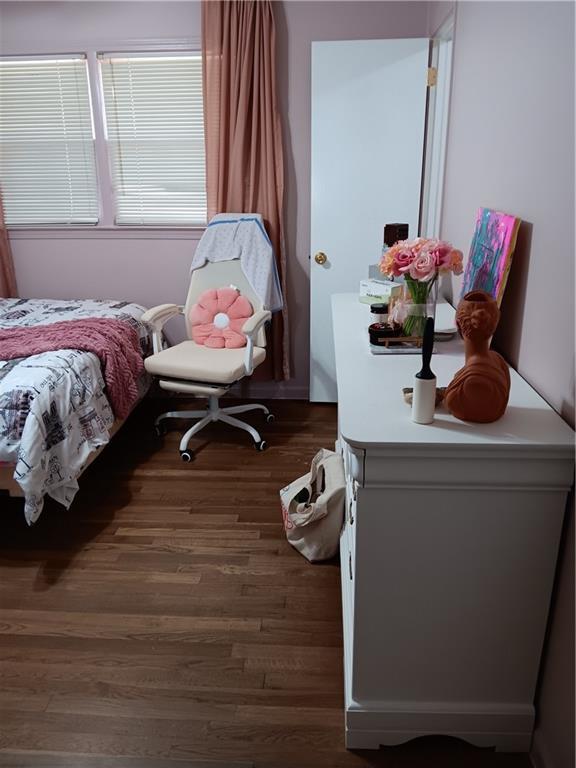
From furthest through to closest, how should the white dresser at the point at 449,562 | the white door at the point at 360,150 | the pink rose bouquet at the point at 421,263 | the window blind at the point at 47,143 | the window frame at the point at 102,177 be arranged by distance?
1. the window blind at the point at 47,143
2. the window frame at the point at 102,177
3. the white door at the point at 360,150
4. the pink rose bouquet at the point at 421,263
5. the white dresser at the point at 449,562

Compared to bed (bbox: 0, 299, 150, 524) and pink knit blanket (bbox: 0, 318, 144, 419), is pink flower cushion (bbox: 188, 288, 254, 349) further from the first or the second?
bed (bbox: 0, 299, 150, 524)

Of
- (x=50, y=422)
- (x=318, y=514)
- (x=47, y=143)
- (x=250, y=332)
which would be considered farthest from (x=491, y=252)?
(x=47, y=143)

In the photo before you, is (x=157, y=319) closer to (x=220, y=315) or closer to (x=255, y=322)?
(x=220, y=315)

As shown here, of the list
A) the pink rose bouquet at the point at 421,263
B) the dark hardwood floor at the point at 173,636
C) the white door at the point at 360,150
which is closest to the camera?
the dark hardwood floor at the point at 173,636

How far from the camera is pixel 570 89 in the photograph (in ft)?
4.19

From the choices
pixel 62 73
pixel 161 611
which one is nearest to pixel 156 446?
pixel 161 611

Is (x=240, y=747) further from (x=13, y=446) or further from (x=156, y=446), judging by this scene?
(x=156, y=446)

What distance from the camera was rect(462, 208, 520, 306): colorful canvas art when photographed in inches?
62.4

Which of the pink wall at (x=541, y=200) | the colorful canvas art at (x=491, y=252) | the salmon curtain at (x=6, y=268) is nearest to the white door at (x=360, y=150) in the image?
the pink wall at (x=541, y=200)

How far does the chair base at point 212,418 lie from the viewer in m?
3.05

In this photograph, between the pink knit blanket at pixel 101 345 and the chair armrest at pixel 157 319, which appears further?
the chair armrest at pixel 157 319

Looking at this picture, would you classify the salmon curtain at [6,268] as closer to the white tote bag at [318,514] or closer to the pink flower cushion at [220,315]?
the pink flower cushion at [220,315]

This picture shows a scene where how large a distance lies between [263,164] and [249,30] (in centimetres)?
67

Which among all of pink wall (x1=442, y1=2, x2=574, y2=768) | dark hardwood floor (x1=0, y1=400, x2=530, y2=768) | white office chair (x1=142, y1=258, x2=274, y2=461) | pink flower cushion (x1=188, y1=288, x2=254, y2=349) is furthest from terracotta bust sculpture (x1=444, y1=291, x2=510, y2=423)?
pink flower cushion (x1=188, y1=288, x2=254, y2=349)
